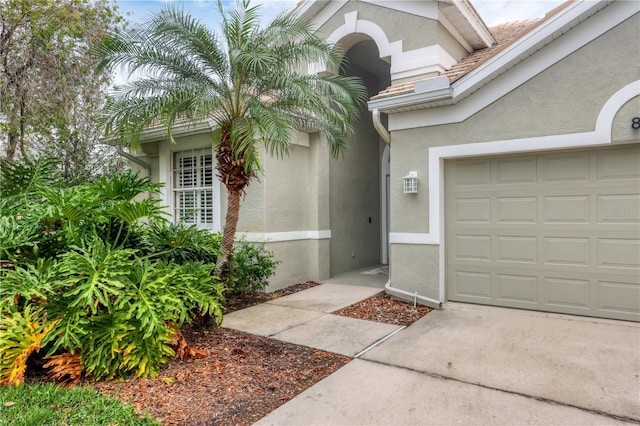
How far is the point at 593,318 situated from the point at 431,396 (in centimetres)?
370

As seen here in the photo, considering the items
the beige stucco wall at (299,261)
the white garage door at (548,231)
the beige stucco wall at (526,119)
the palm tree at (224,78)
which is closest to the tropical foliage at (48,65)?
the palm tree at (224,78)

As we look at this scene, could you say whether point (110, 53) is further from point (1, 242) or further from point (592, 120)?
point (592, 120)

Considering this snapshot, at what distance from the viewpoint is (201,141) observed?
9.45 metres

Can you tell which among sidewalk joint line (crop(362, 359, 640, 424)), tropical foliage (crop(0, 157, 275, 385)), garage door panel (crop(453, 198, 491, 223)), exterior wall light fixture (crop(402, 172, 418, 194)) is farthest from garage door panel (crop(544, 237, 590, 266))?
tropical foliage (crop(0, 157, 275, 385))

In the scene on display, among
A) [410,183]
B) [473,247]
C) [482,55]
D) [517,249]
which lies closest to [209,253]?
[410,183]

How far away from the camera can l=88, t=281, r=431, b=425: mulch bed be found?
3486 mm

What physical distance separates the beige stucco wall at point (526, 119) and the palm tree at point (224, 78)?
6.46 ft

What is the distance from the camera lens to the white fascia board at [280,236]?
26.8 ft

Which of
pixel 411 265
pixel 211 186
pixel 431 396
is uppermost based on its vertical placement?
pixel 211 186

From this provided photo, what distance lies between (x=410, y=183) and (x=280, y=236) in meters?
3.14

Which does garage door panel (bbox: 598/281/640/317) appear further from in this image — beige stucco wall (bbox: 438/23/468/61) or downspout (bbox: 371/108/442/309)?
beige stucco wall (bbox: 438/23/468/61)

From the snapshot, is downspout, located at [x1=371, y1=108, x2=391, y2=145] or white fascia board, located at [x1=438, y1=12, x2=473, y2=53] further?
white fascia board, located at [x1=438, y1=12, x2=473, y2=53]

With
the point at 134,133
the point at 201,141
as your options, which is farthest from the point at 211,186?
the point at 134,133

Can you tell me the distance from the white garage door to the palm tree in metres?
3.05
